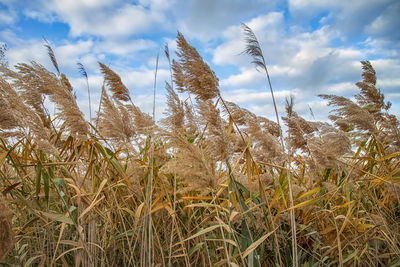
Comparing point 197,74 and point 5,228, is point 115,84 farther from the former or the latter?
point 5,228

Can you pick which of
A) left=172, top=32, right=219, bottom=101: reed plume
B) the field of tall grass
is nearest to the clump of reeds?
the field of tall grass

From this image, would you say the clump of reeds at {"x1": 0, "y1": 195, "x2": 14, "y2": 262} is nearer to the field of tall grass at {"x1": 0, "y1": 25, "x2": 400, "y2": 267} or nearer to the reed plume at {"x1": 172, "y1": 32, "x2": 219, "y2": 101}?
the field of tall grass at {"x1": 0, "y1": 25, "x2": 400, "y2": 267}

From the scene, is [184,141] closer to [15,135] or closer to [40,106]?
[15,135]

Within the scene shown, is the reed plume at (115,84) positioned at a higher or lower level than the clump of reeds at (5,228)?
higher

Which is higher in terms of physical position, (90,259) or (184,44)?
(184,44)

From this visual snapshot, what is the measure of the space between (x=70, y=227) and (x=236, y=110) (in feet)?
5.37

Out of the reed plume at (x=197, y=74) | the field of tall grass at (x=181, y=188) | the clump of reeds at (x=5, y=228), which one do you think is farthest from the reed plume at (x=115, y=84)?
the clump of reeds at (x=5, y=228)

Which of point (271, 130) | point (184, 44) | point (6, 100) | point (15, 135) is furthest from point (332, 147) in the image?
point (15, 135)

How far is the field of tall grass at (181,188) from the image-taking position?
167cm

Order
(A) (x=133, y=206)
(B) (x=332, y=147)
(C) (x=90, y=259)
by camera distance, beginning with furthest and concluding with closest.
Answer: (A) (x=133, y=206) → (B) (x=332, y=147) → (C) (x=90, y=259)

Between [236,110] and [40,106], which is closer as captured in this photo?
[236,110]

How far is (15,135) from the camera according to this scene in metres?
2.07

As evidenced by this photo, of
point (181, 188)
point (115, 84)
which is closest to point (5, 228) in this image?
point (181, 188)

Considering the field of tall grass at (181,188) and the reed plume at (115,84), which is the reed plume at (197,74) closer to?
the field of tall grass at (181,188)
